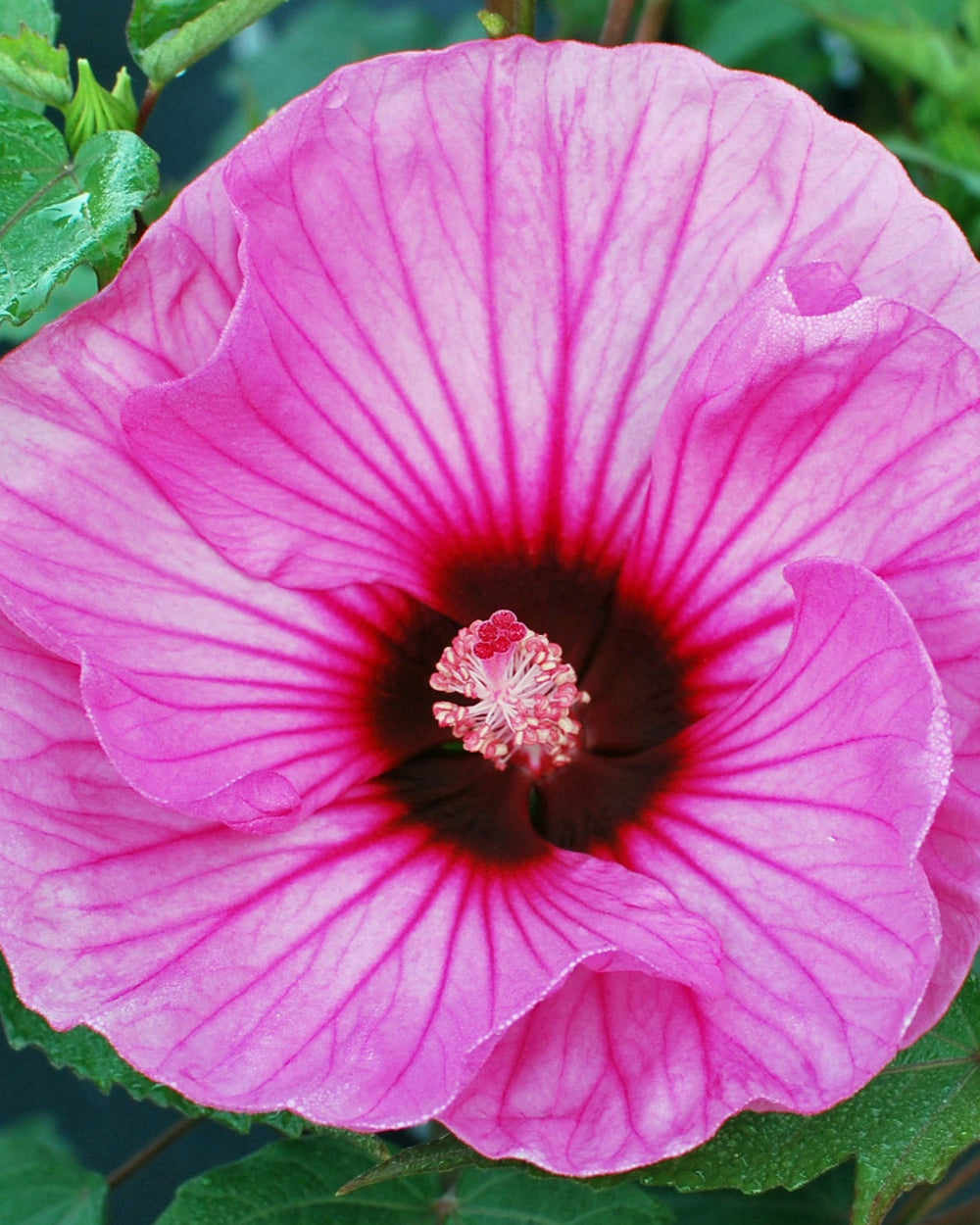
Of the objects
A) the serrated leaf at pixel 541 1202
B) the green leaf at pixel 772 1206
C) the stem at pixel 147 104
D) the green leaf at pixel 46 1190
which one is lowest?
the green leaf at pixel 772 1206

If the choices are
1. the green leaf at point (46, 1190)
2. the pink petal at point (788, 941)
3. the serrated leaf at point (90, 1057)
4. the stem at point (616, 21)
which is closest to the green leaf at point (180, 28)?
the stem at point (616, 21)

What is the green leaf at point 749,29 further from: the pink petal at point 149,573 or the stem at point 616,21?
the pink petal at point 149,573

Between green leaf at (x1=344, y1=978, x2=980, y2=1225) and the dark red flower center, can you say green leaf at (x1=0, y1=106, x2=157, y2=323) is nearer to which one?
the dark red flower center

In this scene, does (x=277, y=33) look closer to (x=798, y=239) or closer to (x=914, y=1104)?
(x=798, y=239)

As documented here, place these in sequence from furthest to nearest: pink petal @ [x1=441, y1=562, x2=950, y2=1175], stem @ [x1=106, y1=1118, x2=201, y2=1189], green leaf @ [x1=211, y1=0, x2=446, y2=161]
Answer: green leaf @ [x1=211, y1=0, x2=446, y2=161], stem @ [x1=106, y1=1118, x2=201, y2=1189], pink petal @ [x1=441, y1=562, x2=950, y2=1175]

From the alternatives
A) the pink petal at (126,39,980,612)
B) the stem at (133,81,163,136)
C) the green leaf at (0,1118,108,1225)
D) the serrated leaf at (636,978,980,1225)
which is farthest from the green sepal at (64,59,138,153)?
the green leaf at (0,1118,108,1225)

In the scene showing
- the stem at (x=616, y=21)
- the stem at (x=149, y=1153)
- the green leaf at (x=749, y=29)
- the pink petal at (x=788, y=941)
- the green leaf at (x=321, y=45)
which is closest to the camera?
the pink petal at (x=788, y=941)

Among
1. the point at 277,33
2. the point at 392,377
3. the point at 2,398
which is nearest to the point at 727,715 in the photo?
the point at 392,377
